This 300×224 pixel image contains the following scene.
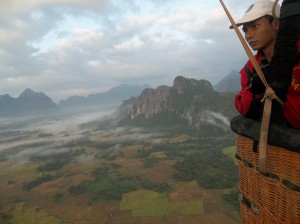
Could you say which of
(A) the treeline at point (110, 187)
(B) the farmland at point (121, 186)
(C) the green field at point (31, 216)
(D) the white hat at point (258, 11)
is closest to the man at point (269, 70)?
(D) the white hat at point (258, 11)

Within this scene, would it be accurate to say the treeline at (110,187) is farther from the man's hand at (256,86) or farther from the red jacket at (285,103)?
the man's hand at (256,86)

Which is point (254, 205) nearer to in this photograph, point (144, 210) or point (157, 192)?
point (144, 210)

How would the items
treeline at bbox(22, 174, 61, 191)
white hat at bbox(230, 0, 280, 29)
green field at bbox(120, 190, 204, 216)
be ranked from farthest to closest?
treeline at bbox(22, 174, 61, 191)
green field at bbox(120, 190, 204, 216)
white hat at bbox(230, 0, 280, 29)

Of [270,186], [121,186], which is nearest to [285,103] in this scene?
[270,186]

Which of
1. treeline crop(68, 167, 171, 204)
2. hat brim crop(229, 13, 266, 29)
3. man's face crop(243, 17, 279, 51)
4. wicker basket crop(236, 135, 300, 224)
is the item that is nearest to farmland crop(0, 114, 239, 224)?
treeline crop(68, 167, 171, 204)

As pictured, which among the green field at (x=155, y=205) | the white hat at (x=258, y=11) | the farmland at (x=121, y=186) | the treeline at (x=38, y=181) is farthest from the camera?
the treeline at (x=38, y=181)

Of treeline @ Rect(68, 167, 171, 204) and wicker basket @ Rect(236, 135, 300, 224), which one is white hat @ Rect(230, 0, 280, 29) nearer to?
wicker basket @ Rect(236, 135, 300, 224)

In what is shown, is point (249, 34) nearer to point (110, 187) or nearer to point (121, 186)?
point (121, 186)
